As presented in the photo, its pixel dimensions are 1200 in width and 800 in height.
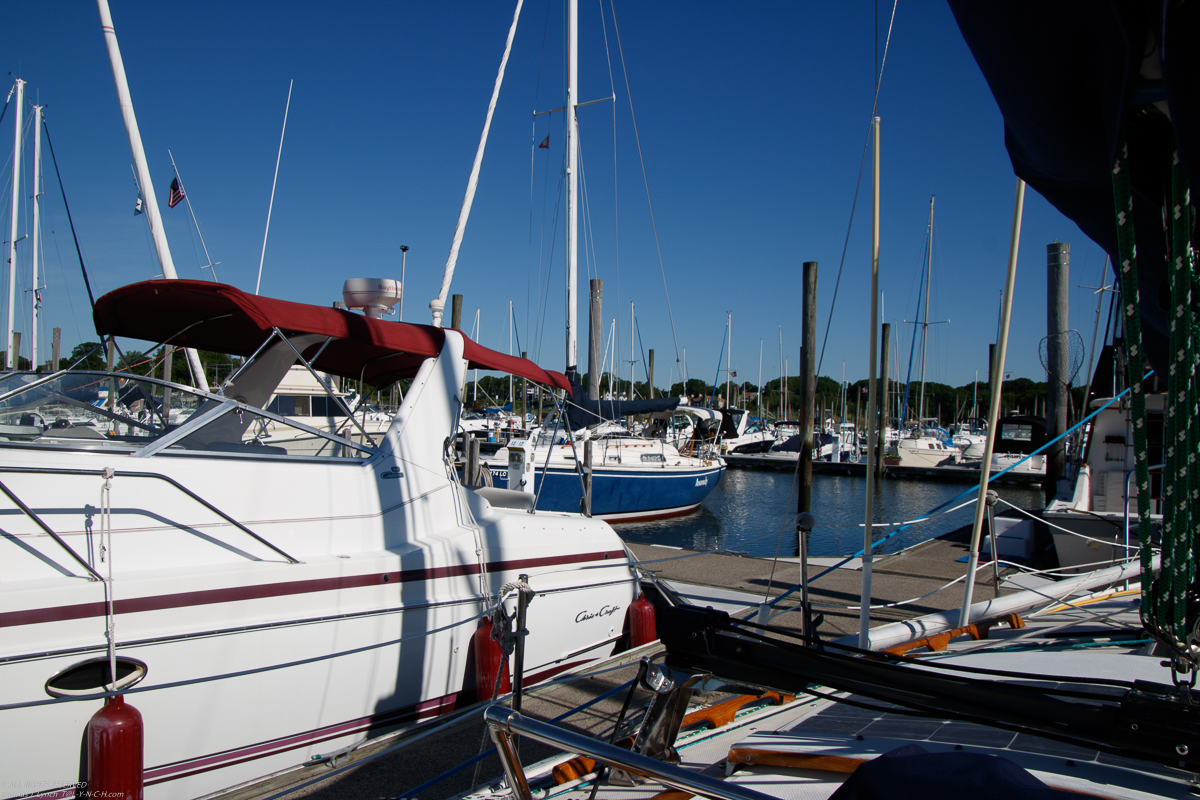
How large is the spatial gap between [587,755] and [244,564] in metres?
2.66

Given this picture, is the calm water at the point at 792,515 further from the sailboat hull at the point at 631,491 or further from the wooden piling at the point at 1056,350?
the wooden piling at the point at 1056,350

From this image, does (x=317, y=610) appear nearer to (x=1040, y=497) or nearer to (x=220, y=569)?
(x=220, y=569)

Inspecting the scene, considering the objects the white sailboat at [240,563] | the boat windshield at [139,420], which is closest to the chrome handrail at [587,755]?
the white sailboat at [240,563]

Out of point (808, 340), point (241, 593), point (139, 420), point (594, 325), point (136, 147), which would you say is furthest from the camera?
point (594, 325)

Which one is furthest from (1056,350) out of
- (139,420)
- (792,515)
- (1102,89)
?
(139,420)

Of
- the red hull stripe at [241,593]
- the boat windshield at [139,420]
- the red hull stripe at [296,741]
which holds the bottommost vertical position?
the red hull stripe at [296,741]

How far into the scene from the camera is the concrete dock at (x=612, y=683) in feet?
11.6

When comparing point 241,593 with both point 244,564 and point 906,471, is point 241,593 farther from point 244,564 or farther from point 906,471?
point 906,471

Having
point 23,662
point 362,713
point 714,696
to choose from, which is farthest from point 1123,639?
point 23,662

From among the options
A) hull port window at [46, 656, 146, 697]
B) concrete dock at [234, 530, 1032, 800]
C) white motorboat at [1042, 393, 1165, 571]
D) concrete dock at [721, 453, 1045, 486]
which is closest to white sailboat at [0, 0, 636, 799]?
hull port window at [46, 656, 146, 697]

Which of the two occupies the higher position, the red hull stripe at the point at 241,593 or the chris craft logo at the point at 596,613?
the red hull stripe at the point at 241,593

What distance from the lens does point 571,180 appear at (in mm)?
13188

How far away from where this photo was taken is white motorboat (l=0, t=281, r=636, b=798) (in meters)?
3.06

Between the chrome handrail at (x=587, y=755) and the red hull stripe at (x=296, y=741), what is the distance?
7.31 feet
